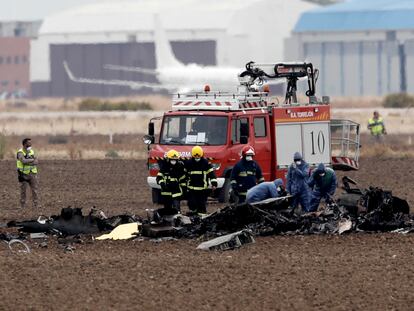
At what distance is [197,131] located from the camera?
27.6 meters

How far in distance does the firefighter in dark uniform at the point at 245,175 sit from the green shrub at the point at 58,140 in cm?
3284

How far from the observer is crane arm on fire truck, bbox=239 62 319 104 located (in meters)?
30.1

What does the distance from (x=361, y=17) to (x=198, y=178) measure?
103 m

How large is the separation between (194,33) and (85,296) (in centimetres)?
11369

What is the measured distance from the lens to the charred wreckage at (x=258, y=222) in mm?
21078

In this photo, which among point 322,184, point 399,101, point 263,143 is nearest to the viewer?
point 322,184

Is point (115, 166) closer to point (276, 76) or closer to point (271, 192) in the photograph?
point (276, 76)

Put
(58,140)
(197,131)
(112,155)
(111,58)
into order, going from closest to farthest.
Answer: (197,131), (112,155), (58,140), (111,58)

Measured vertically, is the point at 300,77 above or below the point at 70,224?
above

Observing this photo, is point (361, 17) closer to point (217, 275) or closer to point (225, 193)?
point (225, 193)

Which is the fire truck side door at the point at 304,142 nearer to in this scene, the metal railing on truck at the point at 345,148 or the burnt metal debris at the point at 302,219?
the metal railing on truck at the point at 345,148

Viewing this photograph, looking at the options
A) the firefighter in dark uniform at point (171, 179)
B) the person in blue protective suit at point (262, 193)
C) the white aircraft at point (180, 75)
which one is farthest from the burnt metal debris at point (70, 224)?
the white aircraft at point (180, 75)

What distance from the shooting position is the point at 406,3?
12862cm

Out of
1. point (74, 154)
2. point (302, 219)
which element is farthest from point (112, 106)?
point (302, 219)
